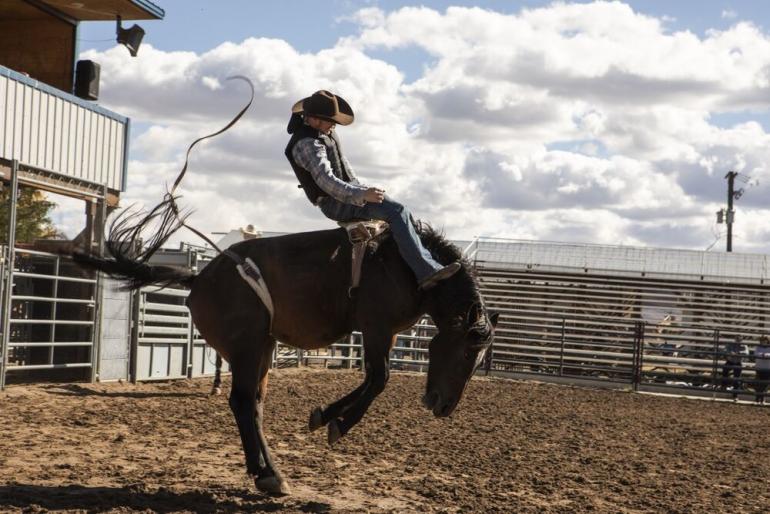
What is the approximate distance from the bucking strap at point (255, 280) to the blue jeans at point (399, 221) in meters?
0.56

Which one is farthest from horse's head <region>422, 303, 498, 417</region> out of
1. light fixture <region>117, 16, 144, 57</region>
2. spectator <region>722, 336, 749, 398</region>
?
spectator <region>722, 336, 749, 398</region>

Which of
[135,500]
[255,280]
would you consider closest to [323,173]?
[255,280]

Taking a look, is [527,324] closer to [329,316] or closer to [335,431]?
[329,316]

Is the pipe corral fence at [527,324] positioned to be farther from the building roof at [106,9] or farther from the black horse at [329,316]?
the building roof at [106,9]

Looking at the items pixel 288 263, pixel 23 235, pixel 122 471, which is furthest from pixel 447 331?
pixel 23 235

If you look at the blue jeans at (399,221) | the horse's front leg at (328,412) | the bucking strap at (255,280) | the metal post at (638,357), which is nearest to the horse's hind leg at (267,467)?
the bucking strap at (255,280)

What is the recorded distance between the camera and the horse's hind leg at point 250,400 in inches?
218

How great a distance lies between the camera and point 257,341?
18.6 ft

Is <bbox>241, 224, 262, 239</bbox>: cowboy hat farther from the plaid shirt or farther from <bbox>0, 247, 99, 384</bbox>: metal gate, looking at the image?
the plaid shirt

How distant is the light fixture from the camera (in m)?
15.3

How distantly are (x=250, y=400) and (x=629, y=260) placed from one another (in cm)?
2925

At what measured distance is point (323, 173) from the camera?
18.4 ft

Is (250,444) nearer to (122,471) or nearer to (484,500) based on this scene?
(122,471)

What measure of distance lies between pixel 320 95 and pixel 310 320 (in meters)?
1.38
